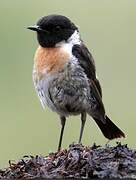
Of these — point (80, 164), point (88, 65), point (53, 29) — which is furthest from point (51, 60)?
point (80, 164)

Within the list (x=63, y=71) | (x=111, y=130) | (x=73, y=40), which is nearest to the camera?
(x=63, y=71)

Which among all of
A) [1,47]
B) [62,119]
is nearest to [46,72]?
[62,119]

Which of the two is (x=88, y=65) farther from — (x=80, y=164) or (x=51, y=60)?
(x=80, y=164)

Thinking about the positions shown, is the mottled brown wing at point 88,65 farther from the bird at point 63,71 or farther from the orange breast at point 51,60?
the orange breast at point 51,60

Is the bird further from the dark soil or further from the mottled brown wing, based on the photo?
the dark soil

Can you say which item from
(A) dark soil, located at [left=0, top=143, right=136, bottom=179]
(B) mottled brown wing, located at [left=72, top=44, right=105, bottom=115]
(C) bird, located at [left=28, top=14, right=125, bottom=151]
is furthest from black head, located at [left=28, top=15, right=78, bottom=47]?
(A) dark soil, located at [left=0, top=143, right=136, bottom=179]

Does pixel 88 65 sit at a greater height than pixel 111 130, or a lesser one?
greater
